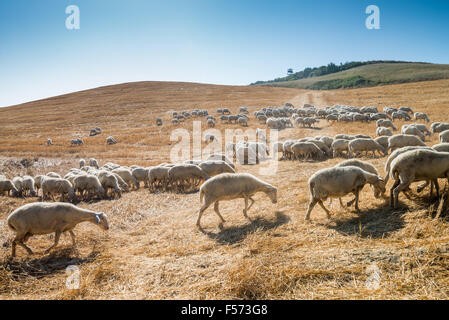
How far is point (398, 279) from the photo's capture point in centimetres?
417

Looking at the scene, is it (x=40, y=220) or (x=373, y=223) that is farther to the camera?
(x=40, y=220)

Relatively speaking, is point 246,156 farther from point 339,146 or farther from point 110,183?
point 110,183

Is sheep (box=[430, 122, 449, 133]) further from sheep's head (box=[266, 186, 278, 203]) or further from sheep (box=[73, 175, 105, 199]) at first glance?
sheep (box=[73, 175, 105, 199])

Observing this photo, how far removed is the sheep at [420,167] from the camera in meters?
6.54

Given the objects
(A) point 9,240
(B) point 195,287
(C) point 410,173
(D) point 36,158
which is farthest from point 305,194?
(D) point 36,158

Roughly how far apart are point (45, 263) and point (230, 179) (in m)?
5.37

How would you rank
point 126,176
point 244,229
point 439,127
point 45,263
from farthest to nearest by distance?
point 439,127, point 126,176, point 244,229, point 45,263

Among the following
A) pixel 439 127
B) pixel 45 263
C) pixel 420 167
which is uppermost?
pixel 439 127

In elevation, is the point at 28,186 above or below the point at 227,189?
below

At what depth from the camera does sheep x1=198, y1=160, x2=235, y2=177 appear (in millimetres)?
14402

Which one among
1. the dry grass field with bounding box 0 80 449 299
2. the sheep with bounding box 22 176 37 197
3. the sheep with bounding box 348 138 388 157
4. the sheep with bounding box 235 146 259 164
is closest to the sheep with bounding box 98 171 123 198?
the dry grass field with bounding box 0 80 449 299

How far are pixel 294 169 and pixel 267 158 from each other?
5147mm

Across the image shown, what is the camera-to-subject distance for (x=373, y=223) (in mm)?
6383

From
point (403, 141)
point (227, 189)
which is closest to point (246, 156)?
point (403, 141)
